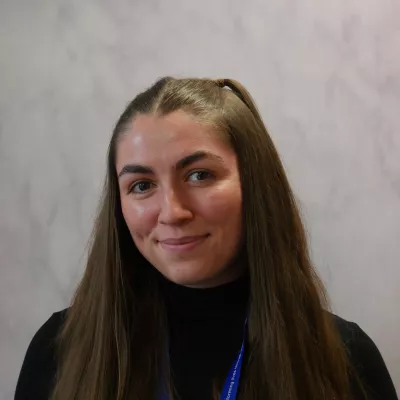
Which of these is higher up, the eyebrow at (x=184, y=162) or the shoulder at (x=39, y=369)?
the eyebrow at (x=184, y=162)

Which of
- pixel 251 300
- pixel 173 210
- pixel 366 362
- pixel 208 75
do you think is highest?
pixel 208 75

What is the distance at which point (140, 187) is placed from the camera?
69 centimetres

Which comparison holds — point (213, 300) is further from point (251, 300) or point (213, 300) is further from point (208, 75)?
point (208, 75)

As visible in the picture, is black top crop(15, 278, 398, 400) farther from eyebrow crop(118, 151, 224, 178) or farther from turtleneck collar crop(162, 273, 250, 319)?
eyebrow crop(118, 151, 224, 178)

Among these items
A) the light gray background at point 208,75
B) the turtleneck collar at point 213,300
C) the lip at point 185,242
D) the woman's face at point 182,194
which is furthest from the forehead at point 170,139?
the light gray background at point 208,75

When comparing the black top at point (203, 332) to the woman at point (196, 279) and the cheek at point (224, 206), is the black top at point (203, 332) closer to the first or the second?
the woman at point (196, 279)

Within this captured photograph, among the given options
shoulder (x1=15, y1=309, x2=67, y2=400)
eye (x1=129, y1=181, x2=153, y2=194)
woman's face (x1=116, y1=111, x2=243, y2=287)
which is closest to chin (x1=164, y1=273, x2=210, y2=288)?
woman's face (x1=116, y1=111, x2=243, y2=287)

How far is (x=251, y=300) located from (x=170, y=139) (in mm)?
272

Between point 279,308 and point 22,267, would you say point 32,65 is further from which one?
point 279,308

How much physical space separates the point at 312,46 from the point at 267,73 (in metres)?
0.10

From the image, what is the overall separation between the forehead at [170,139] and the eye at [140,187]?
3 centimetres

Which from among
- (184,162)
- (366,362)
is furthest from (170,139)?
(366,362)

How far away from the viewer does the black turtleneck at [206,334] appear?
2.43ft

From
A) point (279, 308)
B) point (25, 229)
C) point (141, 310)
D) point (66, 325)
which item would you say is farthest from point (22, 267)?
point (279, 308)
